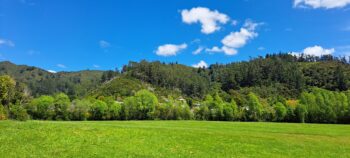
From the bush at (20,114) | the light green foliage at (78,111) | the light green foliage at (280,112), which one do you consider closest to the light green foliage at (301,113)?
the light green foliage at (280,112)

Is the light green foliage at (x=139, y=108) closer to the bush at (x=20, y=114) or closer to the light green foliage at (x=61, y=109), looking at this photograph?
the light green foliage at (x=61, y=109)

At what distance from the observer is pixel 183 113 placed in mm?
128750

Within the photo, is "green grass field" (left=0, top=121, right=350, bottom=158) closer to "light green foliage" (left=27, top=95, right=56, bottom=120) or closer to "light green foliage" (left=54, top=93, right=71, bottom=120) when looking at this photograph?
"light green foliage" (left=54, top=93, right=71, bottom=120)

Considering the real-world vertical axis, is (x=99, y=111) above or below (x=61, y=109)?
below

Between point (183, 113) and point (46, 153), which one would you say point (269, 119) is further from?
point (46, 153)

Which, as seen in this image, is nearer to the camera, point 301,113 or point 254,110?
point 301,113

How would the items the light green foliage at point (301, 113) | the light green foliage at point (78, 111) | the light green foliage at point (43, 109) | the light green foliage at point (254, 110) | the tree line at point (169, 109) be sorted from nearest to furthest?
the light green foliage at point (301, 113), the tree line at point (169, 109), the light green foliage at point (78, 111), the light green foliage at point (43, 109), the light green foliage at point (254, 110)

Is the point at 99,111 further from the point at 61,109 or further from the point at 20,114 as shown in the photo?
the point at 20,114

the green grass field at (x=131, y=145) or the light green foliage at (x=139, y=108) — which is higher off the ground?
the light green foliage at (x=139, y=108)

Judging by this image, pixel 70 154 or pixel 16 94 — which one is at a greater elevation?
pixel 16 94

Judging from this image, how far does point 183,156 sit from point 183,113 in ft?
345

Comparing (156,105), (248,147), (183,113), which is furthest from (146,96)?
(248,147)

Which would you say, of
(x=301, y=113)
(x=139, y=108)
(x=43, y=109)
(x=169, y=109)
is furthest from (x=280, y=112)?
(x=43, y=109)

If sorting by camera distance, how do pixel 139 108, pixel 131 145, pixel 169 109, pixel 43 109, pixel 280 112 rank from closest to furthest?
1. pixel 131 145
2. pixel 280 112
3. pixel 43 109
4. pixel 139 108
5. pixel 169 109
